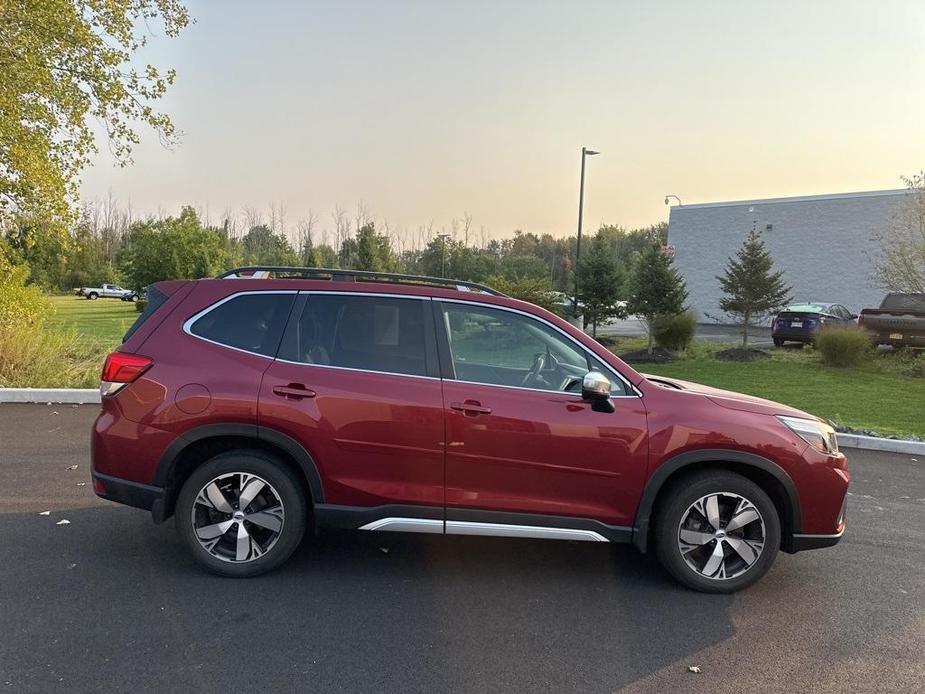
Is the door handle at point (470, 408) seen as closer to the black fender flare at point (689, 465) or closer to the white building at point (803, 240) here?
the black fender flare at point (689, 465)

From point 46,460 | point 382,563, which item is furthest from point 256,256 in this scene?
point 382,563

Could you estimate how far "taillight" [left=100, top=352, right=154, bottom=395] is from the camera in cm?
390

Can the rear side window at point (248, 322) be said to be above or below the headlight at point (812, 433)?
above

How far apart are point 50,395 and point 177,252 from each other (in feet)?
113

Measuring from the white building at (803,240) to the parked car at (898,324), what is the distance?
11.5m

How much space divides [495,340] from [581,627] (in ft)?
5.76

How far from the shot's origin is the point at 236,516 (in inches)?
153

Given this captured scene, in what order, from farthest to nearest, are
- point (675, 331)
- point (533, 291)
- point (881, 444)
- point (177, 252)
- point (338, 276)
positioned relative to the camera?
point (177, 252) → point (533, 291) → point (675, 331) → point (881, 444) → point (338, 276)

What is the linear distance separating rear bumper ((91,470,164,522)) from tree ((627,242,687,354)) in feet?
53.8

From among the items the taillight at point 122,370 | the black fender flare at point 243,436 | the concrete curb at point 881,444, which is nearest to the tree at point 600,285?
the concrete curb at point 881,444

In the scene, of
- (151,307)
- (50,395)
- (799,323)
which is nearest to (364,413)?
(151,307)

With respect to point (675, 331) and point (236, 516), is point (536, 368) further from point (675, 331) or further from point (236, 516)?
point (675, 331)

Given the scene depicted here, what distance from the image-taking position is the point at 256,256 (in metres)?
49.5

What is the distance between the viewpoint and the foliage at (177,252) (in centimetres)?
4066
